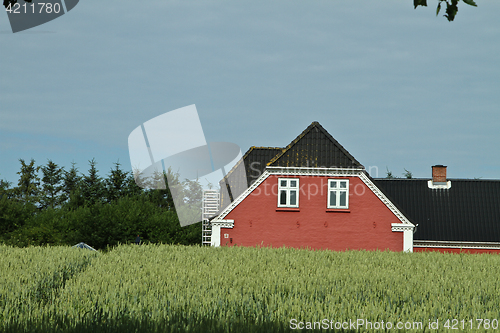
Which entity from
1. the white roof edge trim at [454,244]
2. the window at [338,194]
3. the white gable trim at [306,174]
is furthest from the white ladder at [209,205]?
the white roof edge trim at [454,244]

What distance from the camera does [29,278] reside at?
11500mm

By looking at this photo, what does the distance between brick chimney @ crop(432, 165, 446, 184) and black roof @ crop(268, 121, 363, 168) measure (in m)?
11.1

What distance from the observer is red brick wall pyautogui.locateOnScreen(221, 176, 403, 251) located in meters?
26.2

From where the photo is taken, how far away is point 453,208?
3272cm

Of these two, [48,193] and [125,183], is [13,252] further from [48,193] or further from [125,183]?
[48,193]

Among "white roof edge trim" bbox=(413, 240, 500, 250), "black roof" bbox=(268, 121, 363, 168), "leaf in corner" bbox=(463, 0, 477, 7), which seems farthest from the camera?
"white roof edge trim" bbox=(413, 240, 500, 250)

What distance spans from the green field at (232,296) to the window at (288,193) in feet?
36.2

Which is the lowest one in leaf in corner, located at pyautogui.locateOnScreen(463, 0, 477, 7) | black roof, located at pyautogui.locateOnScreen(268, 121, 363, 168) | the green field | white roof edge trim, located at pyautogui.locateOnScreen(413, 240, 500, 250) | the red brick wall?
the green field

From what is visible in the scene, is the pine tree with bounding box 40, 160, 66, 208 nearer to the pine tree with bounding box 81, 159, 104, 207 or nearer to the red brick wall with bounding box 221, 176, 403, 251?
the pine tree with bounding box 81, 159, 104, 207

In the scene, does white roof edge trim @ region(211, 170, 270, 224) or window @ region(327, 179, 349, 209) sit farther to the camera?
white roof edge trim @ region(211, 170, 270, 224)

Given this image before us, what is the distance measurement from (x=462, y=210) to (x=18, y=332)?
3219 cm

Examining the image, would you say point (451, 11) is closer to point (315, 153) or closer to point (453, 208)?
point (315, 153)

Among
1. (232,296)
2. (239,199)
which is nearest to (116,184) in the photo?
(239,199)

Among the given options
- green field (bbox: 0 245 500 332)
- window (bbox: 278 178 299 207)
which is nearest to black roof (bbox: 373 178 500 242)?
window (bbox: 278 178 299 207)
